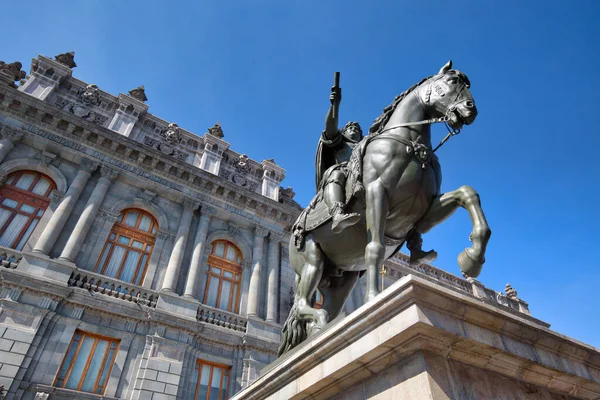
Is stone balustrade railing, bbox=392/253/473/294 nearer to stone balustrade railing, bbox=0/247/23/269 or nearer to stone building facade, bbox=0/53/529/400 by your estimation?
stone building facade, bbox=0/53/529/400

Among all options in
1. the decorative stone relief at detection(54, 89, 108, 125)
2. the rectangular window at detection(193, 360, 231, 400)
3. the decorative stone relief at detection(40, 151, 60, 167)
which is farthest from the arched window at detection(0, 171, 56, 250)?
the rectangular window at detection(193, 360, 231, 400)

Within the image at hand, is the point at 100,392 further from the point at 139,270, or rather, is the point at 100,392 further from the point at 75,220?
the point at 75,220

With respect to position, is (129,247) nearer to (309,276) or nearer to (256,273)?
(256,273)

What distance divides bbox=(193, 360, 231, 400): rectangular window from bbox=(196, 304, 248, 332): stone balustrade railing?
152 cm

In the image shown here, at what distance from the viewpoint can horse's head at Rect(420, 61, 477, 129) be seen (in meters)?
3.94

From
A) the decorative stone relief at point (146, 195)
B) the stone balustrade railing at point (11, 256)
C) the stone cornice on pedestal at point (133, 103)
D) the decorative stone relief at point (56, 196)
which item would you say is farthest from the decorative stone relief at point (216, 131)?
the stone balustrade railing at point (11, 256)

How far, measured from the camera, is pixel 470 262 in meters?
3.36

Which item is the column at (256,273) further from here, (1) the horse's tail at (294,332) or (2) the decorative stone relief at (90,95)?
(1) the horse's tail at (294,332)

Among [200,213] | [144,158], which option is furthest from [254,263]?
[144,158]

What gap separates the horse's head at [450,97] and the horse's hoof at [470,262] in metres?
1.39

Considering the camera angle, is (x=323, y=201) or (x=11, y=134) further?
(x=11, y=134)

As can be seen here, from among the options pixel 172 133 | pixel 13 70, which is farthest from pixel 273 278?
pixel 13 70

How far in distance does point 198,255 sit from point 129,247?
270 centimetres

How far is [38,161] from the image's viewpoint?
15070mm
